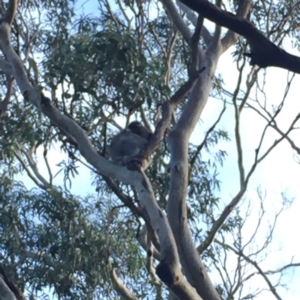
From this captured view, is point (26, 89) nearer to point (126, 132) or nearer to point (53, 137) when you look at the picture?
point (126, 132)

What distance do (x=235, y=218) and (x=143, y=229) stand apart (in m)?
1.38

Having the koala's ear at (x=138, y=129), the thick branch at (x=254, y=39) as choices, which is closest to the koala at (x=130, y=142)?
the koala's ear at (x=138, y=129)

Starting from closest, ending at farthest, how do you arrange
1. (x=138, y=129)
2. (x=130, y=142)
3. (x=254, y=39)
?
(x=254, y=39) < (x=130, y=142) < (x=138, y=129)

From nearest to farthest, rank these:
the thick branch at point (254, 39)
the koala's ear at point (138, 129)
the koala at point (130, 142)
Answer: the thick branch at point (254, 39), the koala at point (130, 142), the koala's ear at point (138, 129)

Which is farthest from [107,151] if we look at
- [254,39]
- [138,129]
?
[254,39]

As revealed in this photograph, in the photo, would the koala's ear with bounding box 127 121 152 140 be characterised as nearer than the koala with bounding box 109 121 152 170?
No

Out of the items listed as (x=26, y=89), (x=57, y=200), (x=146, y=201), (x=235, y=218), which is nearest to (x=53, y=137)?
(x=57, y=200)

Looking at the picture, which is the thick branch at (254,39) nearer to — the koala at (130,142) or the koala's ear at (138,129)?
the koala at (130,142)

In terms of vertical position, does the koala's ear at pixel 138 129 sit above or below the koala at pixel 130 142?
above

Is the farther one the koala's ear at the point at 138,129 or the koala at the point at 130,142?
the koala's ear at the point at 138,129

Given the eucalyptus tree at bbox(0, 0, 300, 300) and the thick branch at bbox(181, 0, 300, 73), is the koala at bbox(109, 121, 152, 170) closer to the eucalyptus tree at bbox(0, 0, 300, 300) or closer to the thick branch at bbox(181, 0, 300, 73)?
the eucalyptus tree at bbox(0, 0, 300, 300)

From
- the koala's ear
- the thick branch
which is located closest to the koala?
the koala's ear

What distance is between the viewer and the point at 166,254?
3762mm

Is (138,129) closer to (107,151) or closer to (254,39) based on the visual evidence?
(107,151)
